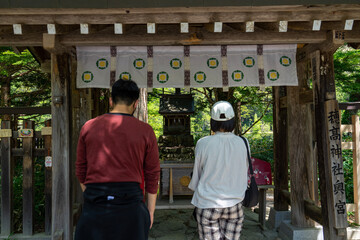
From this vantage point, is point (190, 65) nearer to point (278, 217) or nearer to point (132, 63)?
point (132, 63)

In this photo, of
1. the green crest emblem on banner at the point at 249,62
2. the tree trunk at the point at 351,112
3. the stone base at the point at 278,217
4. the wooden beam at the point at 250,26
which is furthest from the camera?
the tree trunk at the point at 351,112

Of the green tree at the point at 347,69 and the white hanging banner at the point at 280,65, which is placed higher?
the green tree at the point at 347,69

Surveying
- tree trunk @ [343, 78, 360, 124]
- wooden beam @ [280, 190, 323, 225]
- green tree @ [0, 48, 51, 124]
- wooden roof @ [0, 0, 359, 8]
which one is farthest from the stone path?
green tree @ [0, 48, 51, 124]

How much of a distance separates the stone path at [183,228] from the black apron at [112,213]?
353 cm

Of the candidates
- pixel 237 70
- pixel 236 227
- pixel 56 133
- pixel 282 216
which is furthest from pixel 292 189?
pixel 56 133

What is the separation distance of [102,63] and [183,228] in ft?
12.3

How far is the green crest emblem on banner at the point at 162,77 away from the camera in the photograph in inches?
183

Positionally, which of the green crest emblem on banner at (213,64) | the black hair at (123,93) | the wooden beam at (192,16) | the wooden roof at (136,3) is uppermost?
the wooden roof at (136,3)

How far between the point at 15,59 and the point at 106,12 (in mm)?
5384

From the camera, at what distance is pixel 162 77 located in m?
4.66

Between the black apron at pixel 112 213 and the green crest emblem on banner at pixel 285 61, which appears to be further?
the green crest emblem on banner at pixel 285 61

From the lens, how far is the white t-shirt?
2.70 metres

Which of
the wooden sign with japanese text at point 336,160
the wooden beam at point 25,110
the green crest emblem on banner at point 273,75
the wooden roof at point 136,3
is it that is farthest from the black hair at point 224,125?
the wooden beam at point 25,110

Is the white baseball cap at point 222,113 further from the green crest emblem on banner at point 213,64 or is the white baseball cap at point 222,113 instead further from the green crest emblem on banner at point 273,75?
the green crest emblem on banner at point 273,75
